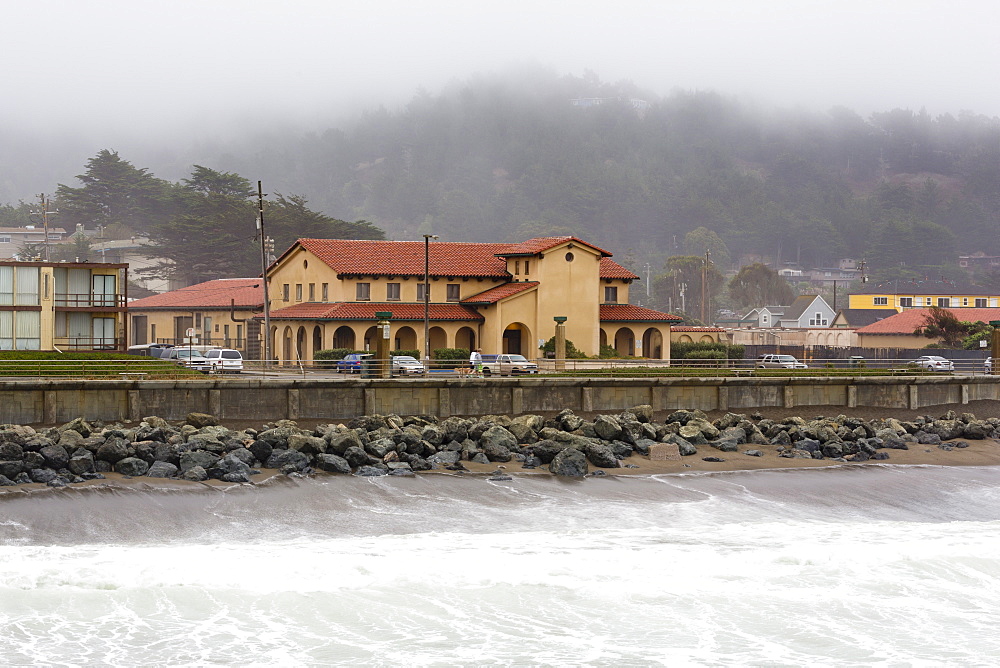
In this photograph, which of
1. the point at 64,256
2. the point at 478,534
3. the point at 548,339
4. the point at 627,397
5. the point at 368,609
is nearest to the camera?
the point at 368,609

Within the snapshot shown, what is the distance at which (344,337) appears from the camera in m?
69.4

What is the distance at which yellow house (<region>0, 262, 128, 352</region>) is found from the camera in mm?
57562

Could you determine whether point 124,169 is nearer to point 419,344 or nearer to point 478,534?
point 419,344

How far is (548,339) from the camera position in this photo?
69.8 meters

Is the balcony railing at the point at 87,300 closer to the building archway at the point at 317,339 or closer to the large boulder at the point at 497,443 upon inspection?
the building archway at the point at 317,339

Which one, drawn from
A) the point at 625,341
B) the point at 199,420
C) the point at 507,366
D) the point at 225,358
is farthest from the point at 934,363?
the point at 199,420

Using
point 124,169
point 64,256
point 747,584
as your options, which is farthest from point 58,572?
point 124,169

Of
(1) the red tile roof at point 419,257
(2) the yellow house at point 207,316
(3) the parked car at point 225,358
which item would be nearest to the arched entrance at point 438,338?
(1) the red tile roof at point 419,257

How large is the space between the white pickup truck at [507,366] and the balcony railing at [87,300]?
64.5ft

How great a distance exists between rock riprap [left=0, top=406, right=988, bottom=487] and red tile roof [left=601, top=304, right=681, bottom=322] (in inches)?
961

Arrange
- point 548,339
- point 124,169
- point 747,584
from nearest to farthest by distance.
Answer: point 747,584 → point 548,339 → point 124,169

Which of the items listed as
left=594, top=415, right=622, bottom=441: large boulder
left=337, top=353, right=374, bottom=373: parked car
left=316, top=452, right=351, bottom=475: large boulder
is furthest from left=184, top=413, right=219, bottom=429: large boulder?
left=594, top=415, right=622, bottom=441: large boulder

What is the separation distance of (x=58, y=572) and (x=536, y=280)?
4850cm

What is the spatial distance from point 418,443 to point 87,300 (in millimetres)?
28535
